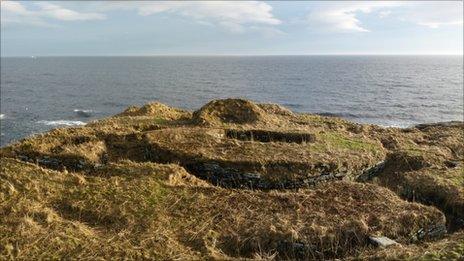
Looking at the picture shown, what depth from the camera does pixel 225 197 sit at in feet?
59.5

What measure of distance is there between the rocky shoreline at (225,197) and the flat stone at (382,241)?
42mm

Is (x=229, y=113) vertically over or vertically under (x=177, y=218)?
over

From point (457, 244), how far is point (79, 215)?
Result: 1320 centimetres

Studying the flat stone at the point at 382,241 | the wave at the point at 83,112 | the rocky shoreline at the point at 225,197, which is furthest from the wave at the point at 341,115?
the flat stone at the point at 382,241

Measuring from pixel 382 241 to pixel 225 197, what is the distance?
636 cm

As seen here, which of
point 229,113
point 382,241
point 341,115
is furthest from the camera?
point 341,115

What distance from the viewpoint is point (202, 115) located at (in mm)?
32500

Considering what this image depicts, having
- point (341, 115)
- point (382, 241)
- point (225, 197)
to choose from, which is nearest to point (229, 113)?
point (225, 197)

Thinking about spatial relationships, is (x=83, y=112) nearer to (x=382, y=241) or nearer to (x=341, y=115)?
(x=341, y=115)

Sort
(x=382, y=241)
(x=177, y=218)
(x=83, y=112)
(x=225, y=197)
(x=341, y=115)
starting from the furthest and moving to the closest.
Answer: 1. (x=83, y=112)
2. (x=341, y=115)
3. (x=225, y=197)
4. (x=177, y=218)
5. (x=382, y=241)

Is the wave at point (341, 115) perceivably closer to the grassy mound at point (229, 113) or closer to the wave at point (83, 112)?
the wave at point (83, 112)

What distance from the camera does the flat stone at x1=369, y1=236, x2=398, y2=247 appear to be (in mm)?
14711

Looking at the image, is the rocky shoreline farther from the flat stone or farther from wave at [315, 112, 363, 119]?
wave at [315, 112, 363, 119]

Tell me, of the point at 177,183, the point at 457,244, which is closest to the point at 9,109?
the point at 177,183
